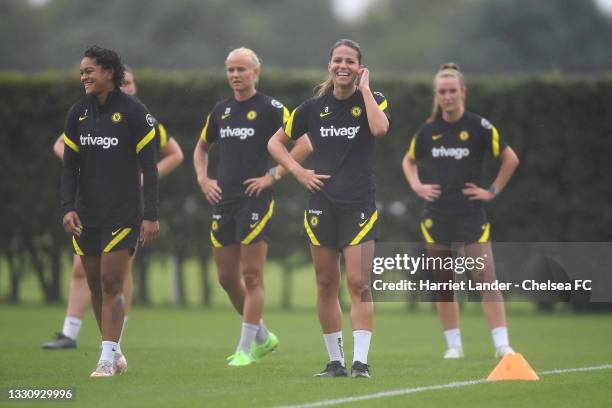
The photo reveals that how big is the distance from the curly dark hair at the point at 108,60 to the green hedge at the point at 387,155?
9774mm

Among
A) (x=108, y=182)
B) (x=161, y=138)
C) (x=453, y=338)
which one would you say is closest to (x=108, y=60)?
(x=108, y=182)

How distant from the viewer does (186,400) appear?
26.3 feet

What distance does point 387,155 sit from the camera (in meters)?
19.2

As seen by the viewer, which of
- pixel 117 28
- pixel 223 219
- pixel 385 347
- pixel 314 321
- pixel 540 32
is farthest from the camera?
pixel 117 28

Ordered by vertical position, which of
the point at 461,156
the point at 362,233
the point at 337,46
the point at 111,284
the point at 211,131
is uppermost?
the point at 337,46

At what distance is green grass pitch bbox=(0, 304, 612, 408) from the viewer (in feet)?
26.8

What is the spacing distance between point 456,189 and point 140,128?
3743mm

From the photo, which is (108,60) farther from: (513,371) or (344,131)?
(513,371)

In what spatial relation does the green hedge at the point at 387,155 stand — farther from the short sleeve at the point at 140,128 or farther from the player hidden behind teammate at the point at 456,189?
the short sleeve at the point at 140,128

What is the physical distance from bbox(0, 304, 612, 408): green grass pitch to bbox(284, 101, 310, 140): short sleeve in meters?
1.99

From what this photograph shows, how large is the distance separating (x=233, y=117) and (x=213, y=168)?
8694mm

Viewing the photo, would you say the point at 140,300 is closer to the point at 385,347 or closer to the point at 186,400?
the point at 385,347

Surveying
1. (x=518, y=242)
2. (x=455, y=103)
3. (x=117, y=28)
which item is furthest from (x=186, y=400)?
(x=117, y=28)

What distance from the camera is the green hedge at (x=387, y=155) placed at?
18438 mm
